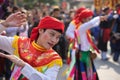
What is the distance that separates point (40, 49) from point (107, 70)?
6145 mm

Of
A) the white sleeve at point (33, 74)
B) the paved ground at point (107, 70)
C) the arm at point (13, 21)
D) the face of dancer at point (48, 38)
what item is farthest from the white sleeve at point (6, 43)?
the paved ground at point (107, 70)

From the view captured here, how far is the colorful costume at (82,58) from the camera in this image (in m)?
6.12

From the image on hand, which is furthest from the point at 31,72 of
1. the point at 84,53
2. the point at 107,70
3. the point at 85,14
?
the point at 107,70

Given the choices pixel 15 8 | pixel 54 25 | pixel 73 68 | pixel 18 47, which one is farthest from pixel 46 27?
pixel 15 8

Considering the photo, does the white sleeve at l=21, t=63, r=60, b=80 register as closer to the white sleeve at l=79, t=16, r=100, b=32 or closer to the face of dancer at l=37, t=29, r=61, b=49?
the face of dancer at l=37, t=29, r=61, b=49

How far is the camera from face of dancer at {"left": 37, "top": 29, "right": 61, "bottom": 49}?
116 inches

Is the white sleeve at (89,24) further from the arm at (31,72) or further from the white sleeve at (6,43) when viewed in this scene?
the arm at (31,72)

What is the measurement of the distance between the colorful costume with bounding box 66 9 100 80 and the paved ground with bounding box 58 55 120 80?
4.31ft

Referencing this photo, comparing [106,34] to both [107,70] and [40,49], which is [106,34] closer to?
[107,70]

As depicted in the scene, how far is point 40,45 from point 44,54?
8 cm

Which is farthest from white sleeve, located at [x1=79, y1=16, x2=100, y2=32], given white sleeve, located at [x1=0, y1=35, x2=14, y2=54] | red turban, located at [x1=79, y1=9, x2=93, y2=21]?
white sleeve, located at [x1=0, y1=35, x2=14, y2=54]

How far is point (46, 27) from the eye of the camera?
305 cm

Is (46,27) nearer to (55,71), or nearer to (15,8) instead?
(55,71)

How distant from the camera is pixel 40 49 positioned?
304cm
